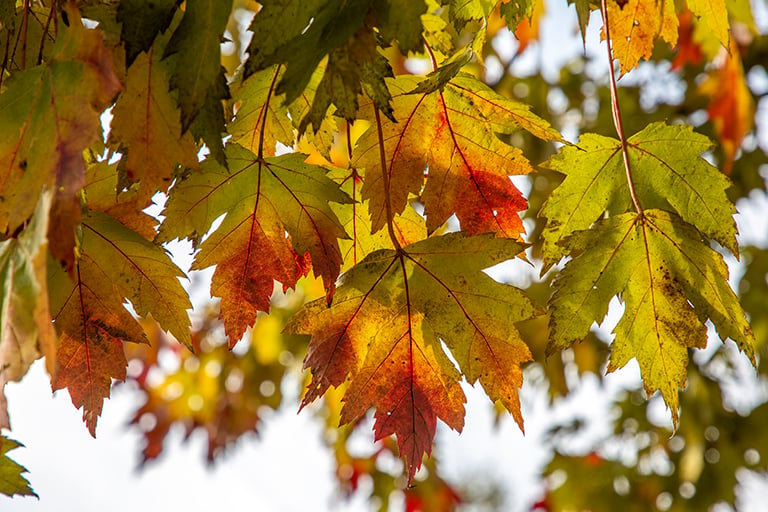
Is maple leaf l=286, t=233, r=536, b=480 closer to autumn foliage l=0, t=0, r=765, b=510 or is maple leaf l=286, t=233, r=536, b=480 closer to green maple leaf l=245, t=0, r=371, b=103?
autumn foliage l=0, t=0, r=765, b=510

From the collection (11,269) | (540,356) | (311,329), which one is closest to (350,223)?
(311,329)

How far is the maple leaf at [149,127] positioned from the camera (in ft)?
2.22

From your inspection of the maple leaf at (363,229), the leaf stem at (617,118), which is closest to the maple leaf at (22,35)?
the maple leaf at (363,229)

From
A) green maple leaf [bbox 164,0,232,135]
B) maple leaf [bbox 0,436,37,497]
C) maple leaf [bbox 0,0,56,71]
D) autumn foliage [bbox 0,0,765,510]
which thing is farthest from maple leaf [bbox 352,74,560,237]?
maple leaf [bbox 0,436,37,497]

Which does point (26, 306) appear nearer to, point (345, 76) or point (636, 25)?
point (345, 76)

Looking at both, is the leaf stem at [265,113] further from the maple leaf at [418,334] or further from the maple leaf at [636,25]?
the maple leaf at [636,25]

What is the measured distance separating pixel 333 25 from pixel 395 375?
0.36m

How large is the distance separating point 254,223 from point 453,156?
0.22 m

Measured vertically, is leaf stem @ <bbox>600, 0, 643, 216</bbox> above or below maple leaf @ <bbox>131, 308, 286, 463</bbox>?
above

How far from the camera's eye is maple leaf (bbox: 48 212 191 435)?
768 mm

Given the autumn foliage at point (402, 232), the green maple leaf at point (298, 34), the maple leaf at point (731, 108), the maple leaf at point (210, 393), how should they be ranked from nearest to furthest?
the green maple leaf at point (298, 34) < the autumn foliage at point (402, 232) < the maple leaf at point (731, 108) < the maple leaf at point (210, 393)

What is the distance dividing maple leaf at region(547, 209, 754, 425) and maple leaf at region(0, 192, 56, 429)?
479mm

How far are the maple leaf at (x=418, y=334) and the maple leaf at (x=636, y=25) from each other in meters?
0.28

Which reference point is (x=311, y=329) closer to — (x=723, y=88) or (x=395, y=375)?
(x=395, y=375)
